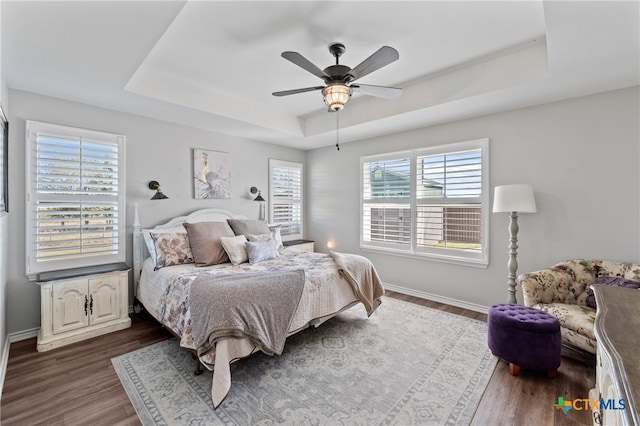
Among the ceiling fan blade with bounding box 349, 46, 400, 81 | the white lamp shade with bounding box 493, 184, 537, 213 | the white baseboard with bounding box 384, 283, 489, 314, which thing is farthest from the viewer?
the white baseboard with bounding box 384, 283, 489, 314

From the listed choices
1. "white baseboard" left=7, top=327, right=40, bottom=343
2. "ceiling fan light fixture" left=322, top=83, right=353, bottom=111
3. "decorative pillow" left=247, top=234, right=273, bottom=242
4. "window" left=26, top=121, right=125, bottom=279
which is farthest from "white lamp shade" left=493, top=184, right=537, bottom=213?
"white baseboard" left=7, top=327, right=40, bottom=343

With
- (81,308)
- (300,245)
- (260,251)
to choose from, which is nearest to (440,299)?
(300,245)

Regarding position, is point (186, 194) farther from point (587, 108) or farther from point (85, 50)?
point (587, 108)

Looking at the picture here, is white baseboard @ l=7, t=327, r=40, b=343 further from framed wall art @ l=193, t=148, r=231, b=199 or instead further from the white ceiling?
the white ceiling

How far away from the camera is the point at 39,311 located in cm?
304

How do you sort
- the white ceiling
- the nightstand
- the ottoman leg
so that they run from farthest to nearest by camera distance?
1. the nightstand
2. the ottoman leg
3. the white ceiling

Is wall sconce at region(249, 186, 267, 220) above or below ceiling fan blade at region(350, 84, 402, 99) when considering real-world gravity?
below

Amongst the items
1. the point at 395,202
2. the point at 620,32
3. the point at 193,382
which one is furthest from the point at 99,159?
the point at 620,32

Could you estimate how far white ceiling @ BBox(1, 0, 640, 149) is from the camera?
1846 mm

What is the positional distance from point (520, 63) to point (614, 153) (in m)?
1.33

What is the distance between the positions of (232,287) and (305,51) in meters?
2.23

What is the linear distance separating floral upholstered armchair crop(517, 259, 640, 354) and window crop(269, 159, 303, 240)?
378 cm

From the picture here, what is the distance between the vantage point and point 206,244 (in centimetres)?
338

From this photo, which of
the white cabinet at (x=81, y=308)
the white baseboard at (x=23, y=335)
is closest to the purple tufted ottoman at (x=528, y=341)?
the white cabinet at (x=81, y=308)
